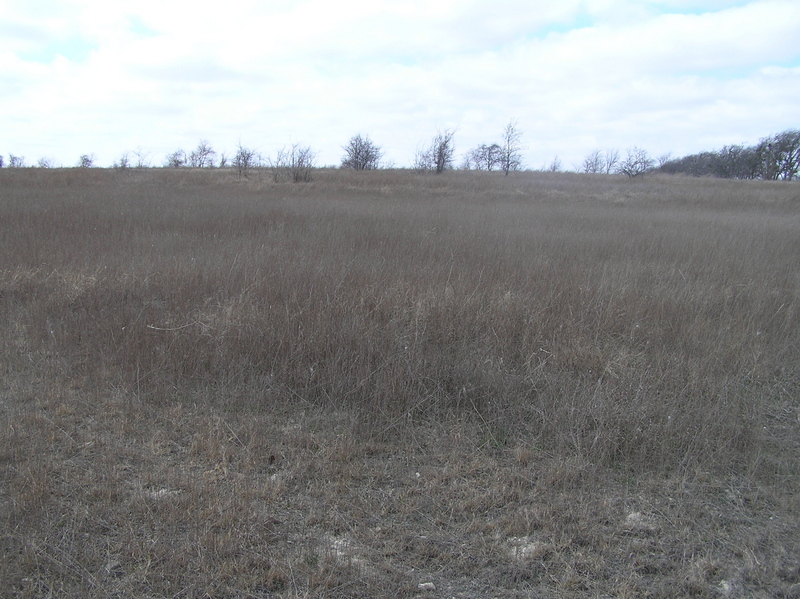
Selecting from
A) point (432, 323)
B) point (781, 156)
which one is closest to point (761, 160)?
point (781, 156)

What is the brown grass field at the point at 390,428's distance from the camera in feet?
7.45

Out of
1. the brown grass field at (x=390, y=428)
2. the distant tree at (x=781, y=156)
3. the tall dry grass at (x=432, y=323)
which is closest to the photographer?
the brown grass field at (x=390, y=428)

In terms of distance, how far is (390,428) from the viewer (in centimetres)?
352

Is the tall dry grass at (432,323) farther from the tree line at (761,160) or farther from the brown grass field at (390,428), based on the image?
the tree line at (761,160)

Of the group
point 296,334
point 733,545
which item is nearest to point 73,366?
point 296,334

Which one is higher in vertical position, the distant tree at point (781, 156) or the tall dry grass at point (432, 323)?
the distant tree at point (781, 156)

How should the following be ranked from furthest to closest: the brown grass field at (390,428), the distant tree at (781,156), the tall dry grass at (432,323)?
the distant tree at (781,156)
the tall dry grass at (432,323)
the brown grass field at (390,428)

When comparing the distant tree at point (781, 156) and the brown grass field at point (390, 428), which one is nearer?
the brown grass field at point (390, 428)

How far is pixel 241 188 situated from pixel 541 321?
1879cm

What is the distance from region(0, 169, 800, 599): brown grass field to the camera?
89.4 inches

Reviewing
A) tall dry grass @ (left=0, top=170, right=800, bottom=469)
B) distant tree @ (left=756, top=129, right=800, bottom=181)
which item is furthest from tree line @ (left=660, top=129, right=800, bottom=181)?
tall dry grass @ (left=0, top=170, right=800, bottom=469)

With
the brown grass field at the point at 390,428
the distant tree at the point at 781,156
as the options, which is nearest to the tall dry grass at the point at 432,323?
the brown grass field at the point at 390,428

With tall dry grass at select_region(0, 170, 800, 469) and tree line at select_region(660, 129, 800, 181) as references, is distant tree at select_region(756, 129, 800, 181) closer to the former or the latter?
tree line at select_region(660, 129, 800, 181)

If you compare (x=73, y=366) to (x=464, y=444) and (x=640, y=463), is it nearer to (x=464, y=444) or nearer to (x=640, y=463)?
(x=464, y=444)
